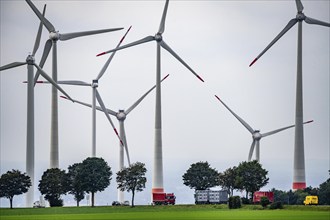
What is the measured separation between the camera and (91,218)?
178500 mm

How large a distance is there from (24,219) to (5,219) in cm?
492

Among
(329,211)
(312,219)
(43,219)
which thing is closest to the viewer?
(312,219)

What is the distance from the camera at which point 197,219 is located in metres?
173

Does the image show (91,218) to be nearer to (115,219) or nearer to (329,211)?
(115,219)

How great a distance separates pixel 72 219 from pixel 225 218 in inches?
997

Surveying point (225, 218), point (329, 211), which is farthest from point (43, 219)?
point (329, 211)

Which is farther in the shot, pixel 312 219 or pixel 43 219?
pixel 43 219

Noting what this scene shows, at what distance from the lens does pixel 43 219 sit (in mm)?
175000

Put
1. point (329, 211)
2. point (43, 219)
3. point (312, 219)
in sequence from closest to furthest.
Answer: point (312, 219) → point (43, 219) → point (329, 211)

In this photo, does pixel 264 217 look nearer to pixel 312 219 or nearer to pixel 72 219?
pixel 312 219

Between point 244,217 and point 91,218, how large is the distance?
2590 centimetres

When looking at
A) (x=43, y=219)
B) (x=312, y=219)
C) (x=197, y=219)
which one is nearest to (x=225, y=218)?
(x=197, y=219)

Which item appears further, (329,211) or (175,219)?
(329,211)

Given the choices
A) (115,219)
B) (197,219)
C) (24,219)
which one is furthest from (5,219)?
(197,219)
